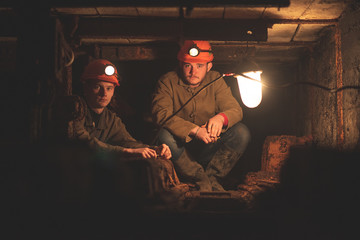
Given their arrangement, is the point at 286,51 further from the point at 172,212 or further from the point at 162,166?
the point at 172,212

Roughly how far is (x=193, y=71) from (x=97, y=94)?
1566 millimetres

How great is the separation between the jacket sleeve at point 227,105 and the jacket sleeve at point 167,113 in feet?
2.01

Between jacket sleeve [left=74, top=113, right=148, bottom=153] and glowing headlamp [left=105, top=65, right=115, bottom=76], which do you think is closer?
jacket sleeve [left=74, top=113, right=148, bottom=153]

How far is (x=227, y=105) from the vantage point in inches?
212

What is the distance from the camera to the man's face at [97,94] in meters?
4.99

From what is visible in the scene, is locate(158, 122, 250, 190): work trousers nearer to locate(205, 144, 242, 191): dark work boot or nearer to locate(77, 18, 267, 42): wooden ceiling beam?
locate(205, 144, 242, 191): dark work boot

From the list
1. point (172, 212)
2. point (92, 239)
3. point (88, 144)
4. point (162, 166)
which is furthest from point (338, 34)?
point (92, 239)

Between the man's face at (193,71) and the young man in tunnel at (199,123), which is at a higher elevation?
the man's face at (193,71)

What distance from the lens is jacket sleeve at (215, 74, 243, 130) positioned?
509 cm

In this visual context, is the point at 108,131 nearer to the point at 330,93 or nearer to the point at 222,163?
the point at 222,163

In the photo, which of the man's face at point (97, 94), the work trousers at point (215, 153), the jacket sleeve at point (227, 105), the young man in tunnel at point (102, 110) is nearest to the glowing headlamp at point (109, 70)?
the young man in tunnel at point (102, 110)

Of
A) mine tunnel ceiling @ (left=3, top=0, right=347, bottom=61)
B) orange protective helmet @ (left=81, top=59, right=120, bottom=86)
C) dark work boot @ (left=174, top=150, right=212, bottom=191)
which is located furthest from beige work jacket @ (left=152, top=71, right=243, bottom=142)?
mine tunnel ceiling @ (left=3, top=0, right=347, bottom=61)

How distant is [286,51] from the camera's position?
6.07 m

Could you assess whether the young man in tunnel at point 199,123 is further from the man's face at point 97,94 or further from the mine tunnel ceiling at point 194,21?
the man's face at point 97,94
